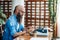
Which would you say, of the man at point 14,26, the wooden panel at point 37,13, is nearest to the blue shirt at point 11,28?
the man at point 14,26

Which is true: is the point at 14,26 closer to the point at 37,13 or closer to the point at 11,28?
the point at 11,28

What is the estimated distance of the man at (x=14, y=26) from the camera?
1505mm

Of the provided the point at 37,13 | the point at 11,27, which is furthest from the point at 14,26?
the point at 37,13

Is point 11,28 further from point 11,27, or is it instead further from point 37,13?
point 37,13

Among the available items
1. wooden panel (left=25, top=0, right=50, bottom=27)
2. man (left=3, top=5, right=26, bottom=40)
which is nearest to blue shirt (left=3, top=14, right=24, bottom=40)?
man (left=3, top=5, right=26, bottom=40)

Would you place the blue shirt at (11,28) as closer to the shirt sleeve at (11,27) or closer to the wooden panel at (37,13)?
the shirt sleeve at (11,27)

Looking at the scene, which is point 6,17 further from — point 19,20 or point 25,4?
point 25,4

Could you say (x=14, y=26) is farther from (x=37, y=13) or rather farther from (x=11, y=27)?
(x=37, y=13)

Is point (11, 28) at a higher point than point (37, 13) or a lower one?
lower

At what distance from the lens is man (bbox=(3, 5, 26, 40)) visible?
1505 millimetres

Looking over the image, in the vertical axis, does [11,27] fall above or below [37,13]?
below

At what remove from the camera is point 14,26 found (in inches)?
59.5

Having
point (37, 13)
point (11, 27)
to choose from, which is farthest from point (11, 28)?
point (37, 13)

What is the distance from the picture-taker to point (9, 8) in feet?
4.94
